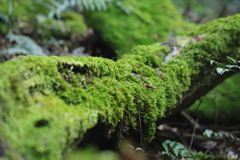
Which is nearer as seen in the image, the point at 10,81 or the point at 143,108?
the point at 10,81

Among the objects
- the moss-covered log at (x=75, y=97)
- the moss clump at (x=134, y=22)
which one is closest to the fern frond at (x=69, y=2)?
the moss clump at (x=134, y=22)

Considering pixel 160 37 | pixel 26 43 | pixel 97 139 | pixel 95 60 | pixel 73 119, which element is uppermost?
pixel 160 37

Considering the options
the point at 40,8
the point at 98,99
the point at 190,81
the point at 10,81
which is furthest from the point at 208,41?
the point at 40,8

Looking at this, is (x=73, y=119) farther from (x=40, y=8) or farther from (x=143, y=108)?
(x=40, y=8)

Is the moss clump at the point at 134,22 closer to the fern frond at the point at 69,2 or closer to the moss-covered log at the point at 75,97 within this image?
the fern frond at the point at 69,2

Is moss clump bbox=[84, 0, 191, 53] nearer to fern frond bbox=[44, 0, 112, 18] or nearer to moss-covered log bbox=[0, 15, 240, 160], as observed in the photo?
fern frond bbox=[44, 0, 112, 18]

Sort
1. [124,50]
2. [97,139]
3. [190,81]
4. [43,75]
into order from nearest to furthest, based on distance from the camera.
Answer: [43,75]
[97,139]
[190,81]
[124,50]
